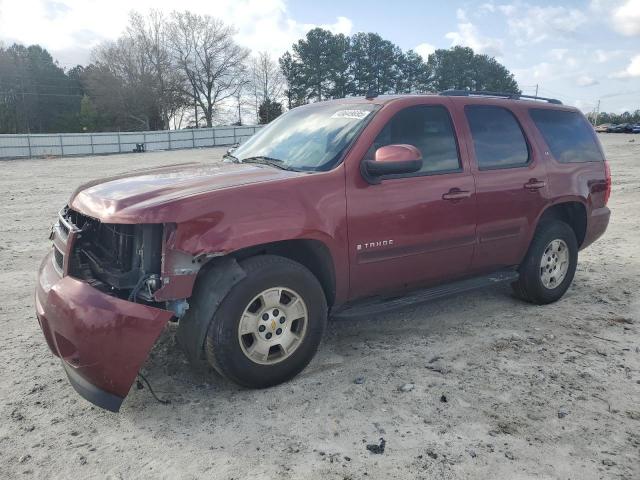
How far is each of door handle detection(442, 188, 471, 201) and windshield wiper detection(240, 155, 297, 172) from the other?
48.8 inches

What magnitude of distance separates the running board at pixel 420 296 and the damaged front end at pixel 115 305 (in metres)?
1.26

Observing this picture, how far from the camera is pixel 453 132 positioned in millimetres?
4281

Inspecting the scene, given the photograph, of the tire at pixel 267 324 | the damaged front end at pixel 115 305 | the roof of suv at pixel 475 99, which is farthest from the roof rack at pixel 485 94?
the damaged front end at pixel 115 305

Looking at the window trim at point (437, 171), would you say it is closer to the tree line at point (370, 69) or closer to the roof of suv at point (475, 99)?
the roof of suv at point (475, 99)

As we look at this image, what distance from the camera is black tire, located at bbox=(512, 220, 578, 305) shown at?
193 inches

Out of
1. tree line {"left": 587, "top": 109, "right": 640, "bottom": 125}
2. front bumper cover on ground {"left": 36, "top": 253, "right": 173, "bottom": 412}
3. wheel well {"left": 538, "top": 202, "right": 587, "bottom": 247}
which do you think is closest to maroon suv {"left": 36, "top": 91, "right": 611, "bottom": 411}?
front bumper cover on ground {"left": 36, "top": 253, "right": 173, "bottom": 412}

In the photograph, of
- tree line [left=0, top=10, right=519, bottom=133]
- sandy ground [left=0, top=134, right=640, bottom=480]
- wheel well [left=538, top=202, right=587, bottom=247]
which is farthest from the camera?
tree line [left=0, top=10, right=519, bottom=133]

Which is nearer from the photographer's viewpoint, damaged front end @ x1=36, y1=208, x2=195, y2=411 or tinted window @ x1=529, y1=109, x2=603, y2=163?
damaged front end @ x1=36, y1=208, x2=195, y2=411

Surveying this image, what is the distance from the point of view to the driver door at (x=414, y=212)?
3.69 meters

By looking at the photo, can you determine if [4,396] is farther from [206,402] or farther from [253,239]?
[253,239]

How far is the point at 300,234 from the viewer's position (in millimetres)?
3365

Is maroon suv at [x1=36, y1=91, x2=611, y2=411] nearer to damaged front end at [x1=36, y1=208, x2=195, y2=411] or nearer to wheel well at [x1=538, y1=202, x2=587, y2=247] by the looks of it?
damaged front end at [x1=36, y1=208, x2=195, y2=411]

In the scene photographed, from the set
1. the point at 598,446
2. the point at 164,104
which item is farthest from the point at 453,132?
the point at 164,104

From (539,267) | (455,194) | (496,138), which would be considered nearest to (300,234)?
(455,194)
